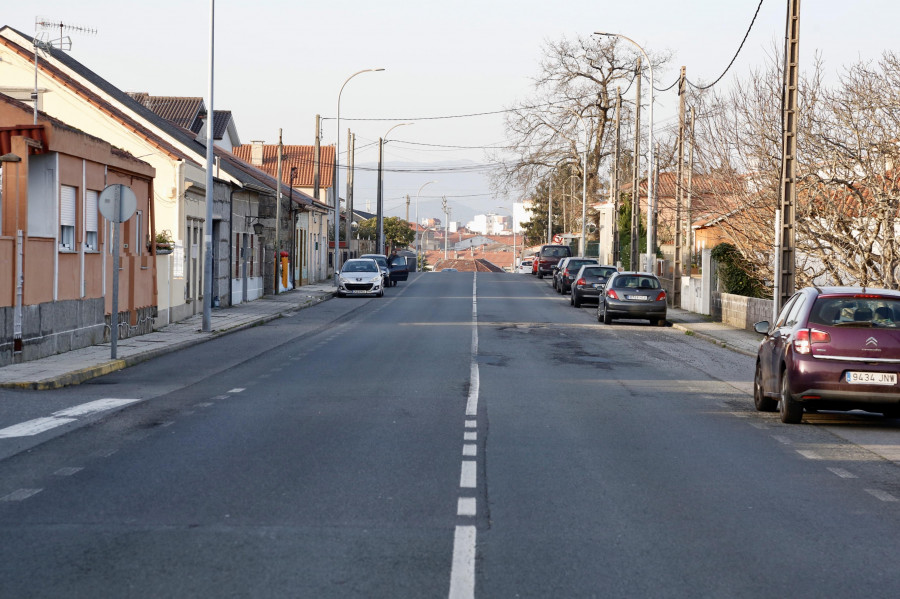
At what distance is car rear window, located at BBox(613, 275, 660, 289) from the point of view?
30.9 metres

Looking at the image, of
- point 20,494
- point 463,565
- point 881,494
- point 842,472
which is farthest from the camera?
point 842,472

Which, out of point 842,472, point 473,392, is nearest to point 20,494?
point 842,472

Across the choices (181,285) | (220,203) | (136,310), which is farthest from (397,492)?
(220,203)

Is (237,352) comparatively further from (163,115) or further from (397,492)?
(163,115)

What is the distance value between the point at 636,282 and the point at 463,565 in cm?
2579

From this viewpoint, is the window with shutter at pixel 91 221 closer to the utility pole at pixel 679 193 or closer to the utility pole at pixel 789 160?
the utility pole at pixel 789 160

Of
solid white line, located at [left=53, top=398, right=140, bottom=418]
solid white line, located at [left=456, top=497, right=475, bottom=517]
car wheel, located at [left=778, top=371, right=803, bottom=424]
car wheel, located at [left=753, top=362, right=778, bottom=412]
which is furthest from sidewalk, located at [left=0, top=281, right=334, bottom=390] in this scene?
car wheel, located at [left=778, top=371, right=803, bottom=424]

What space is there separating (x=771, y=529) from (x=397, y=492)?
2.60 m

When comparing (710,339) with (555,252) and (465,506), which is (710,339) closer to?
(465,506)

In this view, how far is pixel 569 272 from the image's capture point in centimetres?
4925

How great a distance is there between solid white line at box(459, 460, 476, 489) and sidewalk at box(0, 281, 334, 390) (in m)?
7.78

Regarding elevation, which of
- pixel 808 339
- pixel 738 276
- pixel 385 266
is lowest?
pixel 808 339

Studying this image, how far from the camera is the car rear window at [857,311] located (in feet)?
38.2

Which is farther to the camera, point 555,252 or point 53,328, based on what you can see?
point 555,252
